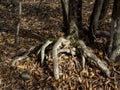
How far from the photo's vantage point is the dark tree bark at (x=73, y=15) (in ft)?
20.3

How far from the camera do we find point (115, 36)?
5.50m

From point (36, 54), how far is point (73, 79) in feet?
A: 4.31

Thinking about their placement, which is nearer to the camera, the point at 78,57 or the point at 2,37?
the point at 78,57

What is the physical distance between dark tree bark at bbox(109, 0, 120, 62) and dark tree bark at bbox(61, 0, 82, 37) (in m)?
1.04

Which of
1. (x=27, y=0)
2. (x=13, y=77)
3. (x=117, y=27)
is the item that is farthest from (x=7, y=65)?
(x=27, y=0)

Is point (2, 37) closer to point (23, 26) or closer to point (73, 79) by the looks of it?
point (23, 26)

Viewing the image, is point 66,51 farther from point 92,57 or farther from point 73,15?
point 73,15


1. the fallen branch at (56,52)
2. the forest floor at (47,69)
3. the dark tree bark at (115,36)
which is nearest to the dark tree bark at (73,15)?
the fallen branch at (56,52)

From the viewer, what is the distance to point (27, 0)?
1244 centimetres

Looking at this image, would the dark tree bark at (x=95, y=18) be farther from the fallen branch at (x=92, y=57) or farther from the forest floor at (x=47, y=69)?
the fallen branch at (x=92, y=57)

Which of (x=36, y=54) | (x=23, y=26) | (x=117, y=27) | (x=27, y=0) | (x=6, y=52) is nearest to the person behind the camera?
(x=117, y=27)

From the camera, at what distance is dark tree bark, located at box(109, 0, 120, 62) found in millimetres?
5329

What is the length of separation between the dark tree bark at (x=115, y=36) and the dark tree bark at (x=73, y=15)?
1.04 meters

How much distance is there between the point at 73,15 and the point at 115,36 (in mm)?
1243
